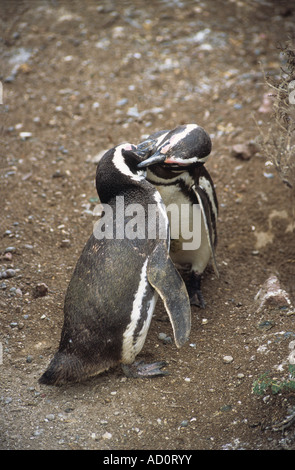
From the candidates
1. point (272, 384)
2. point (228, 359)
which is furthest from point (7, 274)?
point (272, 384)

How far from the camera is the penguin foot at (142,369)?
2887 millimetres

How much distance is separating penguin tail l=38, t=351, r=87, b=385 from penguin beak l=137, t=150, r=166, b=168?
3.39ft

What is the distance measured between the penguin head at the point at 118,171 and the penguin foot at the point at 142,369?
0.88 metres

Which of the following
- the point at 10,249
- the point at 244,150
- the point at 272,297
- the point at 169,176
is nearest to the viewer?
the point at 169,176

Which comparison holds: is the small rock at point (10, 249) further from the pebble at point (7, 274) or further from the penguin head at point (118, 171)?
the penguin head at point (118, 171)

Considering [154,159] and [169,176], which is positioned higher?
[154,159]

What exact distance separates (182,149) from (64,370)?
4.30 ft

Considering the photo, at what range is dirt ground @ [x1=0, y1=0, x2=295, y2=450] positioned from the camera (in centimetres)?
264

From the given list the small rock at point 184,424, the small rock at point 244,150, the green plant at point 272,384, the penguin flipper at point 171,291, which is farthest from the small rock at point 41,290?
the small rock at point 244,150

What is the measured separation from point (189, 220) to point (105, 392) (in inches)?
43.3

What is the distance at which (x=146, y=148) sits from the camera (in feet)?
10.2

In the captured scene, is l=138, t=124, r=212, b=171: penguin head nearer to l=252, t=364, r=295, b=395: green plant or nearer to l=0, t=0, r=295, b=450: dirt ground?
l=0, t=0, r=295, b=450: dirt ground

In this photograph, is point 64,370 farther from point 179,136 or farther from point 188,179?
point 179,136

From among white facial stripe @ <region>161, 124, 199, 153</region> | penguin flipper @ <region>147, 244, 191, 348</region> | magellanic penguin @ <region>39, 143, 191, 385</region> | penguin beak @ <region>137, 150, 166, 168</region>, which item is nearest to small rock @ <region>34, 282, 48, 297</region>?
magellanic penguin @ <region>39, 143, 191, 385</region>
